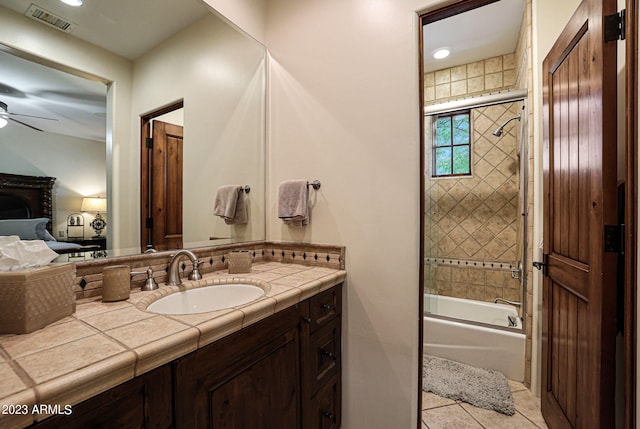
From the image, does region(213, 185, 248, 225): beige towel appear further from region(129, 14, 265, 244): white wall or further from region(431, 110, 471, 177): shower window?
region(431, 110, 471, 177): shower window

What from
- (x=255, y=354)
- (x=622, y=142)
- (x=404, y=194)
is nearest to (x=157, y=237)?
(x=255, y=354)

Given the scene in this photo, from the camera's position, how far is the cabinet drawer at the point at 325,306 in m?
1.21

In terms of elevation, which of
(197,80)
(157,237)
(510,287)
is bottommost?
(510,287)

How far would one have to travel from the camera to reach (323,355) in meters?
1.30

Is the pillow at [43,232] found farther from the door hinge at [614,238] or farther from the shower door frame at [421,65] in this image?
the door hinge at [614,238]

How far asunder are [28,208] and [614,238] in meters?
2.02

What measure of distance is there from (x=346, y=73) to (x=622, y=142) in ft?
3.93

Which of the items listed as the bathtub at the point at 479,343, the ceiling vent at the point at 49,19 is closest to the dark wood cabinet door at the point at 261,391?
the ceiling vent at the point at 49,19

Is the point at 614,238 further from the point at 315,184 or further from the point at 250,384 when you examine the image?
the point at 250,384

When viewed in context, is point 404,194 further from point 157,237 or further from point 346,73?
point 157,237

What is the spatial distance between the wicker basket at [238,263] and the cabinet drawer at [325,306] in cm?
40

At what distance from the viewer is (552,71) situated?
57.8 inches

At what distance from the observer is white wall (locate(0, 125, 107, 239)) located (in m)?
0.89

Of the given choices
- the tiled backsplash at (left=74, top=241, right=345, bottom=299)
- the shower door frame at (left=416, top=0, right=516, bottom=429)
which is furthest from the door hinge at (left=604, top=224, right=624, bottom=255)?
the tiled backsplash at (left=74, top=241, right=345, bottom=299)
